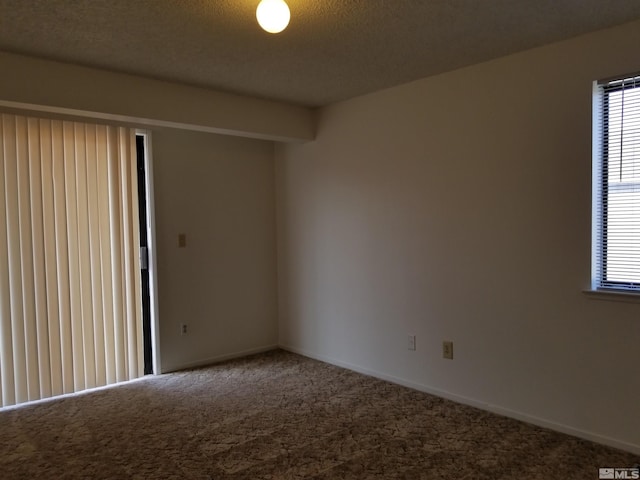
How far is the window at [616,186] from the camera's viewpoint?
2.60 meters

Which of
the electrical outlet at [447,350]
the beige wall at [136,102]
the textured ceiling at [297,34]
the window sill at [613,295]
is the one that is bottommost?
the electrical outlet at [447,350]

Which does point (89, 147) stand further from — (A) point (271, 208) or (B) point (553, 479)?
(B) point (553, 479)

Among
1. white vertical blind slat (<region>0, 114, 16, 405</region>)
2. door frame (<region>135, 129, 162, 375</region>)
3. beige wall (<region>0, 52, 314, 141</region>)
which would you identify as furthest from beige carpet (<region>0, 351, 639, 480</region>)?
beige wall (<region>0, 52, 314, 141</region>)

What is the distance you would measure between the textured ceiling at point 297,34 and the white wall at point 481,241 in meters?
0.29

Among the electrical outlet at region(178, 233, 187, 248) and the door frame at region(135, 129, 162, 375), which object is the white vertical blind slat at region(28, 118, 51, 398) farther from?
the electrical outlet at region(178, 233, 187, 248)

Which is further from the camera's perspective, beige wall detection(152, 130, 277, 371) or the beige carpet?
beige wall detection(152, 130, 277, 371)

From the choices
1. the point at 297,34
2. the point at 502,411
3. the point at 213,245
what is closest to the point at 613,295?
the point at 502,411

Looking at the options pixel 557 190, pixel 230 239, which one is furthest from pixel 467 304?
pixel 230 239

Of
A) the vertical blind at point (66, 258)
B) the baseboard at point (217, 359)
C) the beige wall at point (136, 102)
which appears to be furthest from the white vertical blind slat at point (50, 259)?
the baseboard at point (217, 359)

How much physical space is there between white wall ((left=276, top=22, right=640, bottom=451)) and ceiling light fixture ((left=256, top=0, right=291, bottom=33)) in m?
1.69

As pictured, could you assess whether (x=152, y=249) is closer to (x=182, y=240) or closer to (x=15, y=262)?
(x=182, y=240)

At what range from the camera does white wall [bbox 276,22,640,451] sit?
2727 millimetres

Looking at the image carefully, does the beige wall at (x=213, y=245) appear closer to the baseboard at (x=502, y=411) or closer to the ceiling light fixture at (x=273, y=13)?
the baseboard at (x=502, y=411)

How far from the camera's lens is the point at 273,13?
6.60ft
